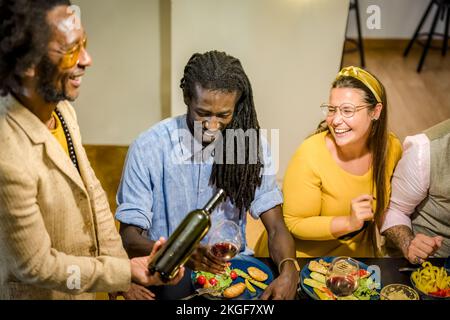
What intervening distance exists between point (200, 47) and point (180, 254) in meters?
1.85

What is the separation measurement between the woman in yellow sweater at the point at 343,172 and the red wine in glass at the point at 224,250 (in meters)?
0.48

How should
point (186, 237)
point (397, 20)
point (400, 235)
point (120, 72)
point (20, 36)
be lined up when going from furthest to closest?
point (397, 20) < point (120, 72) < point (400, 235) < point (186, 237) < point (20, 36)

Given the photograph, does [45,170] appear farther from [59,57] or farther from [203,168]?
[203,168]

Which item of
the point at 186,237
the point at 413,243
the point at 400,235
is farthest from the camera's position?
the point at 400,235

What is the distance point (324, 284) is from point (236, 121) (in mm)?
635

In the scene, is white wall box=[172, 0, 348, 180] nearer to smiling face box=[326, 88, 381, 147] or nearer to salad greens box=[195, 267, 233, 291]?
smiling face box=[326, 88, 381, 147]

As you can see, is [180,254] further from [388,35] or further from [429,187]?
[388,35]

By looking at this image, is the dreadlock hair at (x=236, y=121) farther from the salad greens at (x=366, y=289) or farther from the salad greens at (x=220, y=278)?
the salad greens at (x=366, y=289)

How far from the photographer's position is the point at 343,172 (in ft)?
7.05

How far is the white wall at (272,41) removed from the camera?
2.92 meters

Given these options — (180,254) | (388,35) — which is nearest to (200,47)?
(180,254)

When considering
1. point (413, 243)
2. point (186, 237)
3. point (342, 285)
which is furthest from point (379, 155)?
point (186, 237)

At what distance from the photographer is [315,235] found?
2.07 m

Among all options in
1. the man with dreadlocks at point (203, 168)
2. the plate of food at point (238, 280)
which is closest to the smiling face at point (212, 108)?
the man with dreadlocks at point (203, 168)
